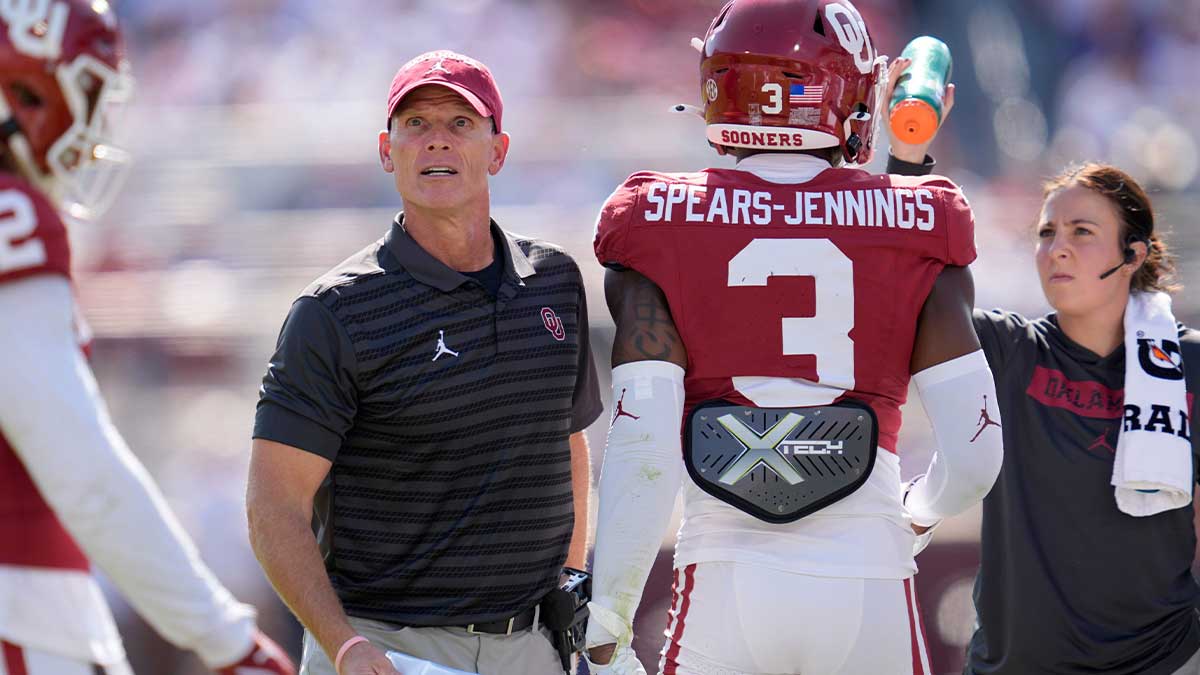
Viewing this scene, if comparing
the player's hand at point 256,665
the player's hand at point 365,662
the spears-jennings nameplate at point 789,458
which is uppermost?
the spears-jennings nameplate at point 789,458

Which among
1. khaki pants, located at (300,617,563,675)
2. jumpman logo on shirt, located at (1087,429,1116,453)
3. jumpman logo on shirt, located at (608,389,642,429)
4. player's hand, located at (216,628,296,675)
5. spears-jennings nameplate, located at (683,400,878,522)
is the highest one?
jumpman logo on shirt, located at (608,389,642,429)

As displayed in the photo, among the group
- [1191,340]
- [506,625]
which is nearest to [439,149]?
[506,625]

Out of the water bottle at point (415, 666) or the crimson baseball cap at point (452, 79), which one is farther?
the crimson baseball cap at point (452, 79)

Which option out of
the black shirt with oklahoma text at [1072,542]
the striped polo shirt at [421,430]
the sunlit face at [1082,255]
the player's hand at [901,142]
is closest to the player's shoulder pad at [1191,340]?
the black shirt with oklahoma text at [1072,542]

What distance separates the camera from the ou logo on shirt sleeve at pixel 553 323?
2680mm

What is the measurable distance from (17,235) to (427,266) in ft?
3.59

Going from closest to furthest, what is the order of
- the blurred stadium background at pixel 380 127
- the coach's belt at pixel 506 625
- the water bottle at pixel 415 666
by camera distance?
the water bottle at pixel 415 666
the coach's belt at pixel 506 625
the blurred stadium background at pixel 380 127

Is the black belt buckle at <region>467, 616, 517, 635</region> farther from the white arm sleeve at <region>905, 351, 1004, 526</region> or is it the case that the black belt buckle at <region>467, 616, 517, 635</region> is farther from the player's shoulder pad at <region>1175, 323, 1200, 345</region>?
the player's shoulder pad at <region>1175, 323, 1200, 345</region>

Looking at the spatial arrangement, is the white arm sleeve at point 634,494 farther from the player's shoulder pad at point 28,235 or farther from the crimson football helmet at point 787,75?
the player's shoulder pad at point 28,235

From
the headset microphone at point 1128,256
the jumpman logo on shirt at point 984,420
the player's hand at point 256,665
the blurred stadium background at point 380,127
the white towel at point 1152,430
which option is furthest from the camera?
the blurred stadium background at point 380,127

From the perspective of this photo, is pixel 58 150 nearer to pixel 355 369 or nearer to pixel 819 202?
pixel 355 369

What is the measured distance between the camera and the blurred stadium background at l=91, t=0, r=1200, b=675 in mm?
5938

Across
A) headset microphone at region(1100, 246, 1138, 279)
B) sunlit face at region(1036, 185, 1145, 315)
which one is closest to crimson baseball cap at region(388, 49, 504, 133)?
sunlit face at region(1036, 185, 1145, 315)

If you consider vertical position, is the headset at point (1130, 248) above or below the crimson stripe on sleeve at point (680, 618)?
above
